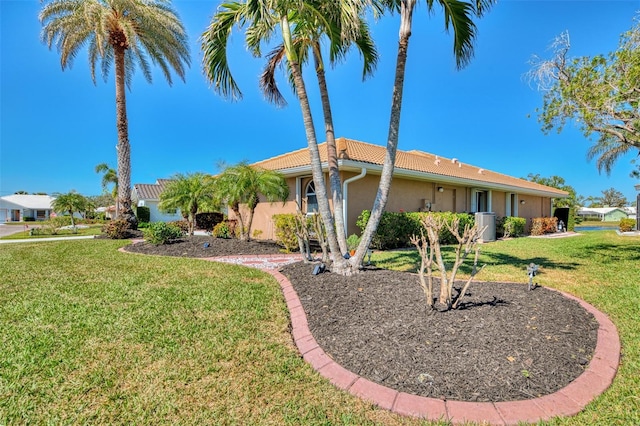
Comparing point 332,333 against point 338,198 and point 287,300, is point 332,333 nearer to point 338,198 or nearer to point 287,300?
point 287,300

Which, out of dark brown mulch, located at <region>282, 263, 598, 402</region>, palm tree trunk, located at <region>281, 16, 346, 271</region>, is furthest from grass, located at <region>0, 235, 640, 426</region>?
palm tree trunk, located at <region>281, 16, 346, 271</region>

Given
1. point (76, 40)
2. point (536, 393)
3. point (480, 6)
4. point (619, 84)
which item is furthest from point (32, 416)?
point (76, 40)

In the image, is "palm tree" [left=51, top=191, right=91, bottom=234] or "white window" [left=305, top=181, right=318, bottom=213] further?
"palm tree" [left=51, top=191, right=91, bottom=234]

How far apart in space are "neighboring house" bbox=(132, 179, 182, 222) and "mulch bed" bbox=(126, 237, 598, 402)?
31312 millimetres

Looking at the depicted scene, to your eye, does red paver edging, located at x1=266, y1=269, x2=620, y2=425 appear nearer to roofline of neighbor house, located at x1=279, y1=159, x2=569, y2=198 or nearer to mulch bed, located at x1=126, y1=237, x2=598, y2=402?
mulch bed, located at x1=126, y1=237, x2=598, y2=402

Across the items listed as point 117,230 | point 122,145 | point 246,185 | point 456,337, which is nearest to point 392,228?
point 246,185

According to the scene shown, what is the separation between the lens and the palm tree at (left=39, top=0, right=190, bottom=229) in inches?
540

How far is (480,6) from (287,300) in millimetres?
6846

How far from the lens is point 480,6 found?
5.93 m

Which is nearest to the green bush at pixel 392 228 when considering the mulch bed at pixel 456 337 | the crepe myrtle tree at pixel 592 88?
the crepe myrtle tree at pixel 592 88

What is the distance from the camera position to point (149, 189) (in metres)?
38.2

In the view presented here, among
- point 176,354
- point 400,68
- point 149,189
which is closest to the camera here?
point 176,354

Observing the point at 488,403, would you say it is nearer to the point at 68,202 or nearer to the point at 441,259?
the point at 441,259

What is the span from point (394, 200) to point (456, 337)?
398 inches
